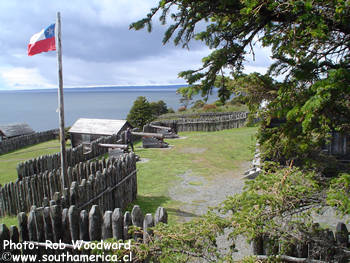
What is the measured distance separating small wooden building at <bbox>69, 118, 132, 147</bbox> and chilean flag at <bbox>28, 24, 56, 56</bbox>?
1357cm

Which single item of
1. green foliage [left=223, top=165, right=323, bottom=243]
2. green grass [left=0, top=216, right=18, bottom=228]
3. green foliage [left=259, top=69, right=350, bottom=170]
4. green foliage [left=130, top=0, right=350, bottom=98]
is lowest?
green grass [left=0, top=216, right=18, bottom=228]

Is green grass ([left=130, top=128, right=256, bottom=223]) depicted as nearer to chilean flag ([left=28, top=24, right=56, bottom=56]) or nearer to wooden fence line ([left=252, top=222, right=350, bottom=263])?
wooden fence line ([left=252, top=222, right=350, bottom=263])

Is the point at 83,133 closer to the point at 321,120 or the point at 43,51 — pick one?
the point at 43,51

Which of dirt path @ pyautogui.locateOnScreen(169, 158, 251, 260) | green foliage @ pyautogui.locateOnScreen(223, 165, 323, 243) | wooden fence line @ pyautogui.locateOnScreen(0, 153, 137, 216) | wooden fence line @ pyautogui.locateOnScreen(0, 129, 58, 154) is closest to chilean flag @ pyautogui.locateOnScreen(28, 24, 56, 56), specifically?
wooden fence line @ pyautogui.locateOnScreen(0, 153, 137, 216)

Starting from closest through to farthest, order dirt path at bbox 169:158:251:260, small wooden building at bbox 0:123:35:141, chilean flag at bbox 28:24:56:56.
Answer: chilean flag at bbox 28:24:56:56 → dirt path at bbox 169:158:251:260 → small wooden building at bbox 0:123:35:141

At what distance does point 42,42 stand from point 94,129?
14.9 metres

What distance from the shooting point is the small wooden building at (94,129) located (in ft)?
74.0

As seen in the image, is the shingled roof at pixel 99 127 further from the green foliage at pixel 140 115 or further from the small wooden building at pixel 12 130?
the small wooden building at pixel 12 130

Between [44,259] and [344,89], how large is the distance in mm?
6225

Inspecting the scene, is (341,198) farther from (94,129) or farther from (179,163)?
(94,129)

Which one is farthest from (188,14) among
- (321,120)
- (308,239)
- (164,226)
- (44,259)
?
(44,259)

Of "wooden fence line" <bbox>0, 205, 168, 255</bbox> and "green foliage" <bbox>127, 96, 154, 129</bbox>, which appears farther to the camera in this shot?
"green foliage" <bbox>127, 96, 154, 129</bbox>

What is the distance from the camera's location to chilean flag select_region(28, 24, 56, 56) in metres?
8.62

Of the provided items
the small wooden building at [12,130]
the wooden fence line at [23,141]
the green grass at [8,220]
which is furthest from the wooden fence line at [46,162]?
the small wooden building at [12,130]
